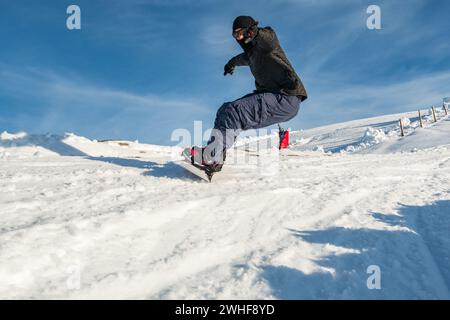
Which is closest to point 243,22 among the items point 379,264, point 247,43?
point 247,43

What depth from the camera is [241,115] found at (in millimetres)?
4809

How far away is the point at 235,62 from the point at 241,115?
93cm

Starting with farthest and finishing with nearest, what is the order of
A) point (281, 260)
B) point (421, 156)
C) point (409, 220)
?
point (421, 156)
point (409, 220)
point (281, 260)

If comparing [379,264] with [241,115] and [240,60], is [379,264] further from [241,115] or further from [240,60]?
[240,60]

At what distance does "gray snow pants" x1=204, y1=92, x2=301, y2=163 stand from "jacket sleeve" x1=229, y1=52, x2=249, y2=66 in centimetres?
53

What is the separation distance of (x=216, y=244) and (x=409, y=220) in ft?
5.55

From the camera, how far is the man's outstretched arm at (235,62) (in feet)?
17.1

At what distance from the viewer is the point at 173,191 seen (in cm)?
402

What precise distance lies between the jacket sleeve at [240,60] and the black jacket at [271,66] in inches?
6.3

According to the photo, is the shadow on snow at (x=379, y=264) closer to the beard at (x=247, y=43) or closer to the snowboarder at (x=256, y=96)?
the snowboarder at (x=256, y=96)

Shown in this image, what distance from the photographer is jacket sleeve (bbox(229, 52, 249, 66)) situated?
17.1ft

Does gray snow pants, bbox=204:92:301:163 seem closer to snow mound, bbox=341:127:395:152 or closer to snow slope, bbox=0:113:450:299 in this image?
snow slope, bbox=0:113:450:299
